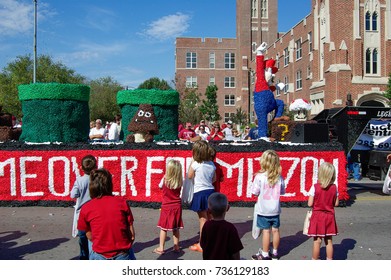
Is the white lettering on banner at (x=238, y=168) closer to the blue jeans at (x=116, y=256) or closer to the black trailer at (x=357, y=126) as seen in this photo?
the black trailer at (x=357, y=126)

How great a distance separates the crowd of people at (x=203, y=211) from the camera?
3627 mm

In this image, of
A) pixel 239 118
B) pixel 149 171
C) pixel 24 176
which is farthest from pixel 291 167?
pixel 239 118

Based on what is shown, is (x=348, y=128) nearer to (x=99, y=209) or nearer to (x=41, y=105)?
(x=41, y=105)

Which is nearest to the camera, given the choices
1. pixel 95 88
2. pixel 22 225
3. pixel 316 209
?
pixel 316 209

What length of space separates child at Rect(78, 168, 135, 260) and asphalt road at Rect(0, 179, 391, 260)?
2124 mm

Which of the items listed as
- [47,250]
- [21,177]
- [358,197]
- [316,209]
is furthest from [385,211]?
[21,177]

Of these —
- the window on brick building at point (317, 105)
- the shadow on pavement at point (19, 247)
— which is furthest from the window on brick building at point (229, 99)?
the shadow on pavement at point (19, 247)

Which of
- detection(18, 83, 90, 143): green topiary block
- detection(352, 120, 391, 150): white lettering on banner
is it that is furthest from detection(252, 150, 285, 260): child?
detection(352, 120, 391, 150): white lettering on banner

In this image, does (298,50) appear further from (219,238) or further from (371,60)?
(219,238)

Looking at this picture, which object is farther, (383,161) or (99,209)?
(383,161)

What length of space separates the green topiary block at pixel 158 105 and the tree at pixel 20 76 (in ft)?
97.7

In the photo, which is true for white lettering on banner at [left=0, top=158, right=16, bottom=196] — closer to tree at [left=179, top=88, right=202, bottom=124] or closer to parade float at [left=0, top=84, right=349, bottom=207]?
parade float at [left=0, top=84, right=349, bottom=207]

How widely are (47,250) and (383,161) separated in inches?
361

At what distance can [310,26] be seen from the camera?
122 feet
